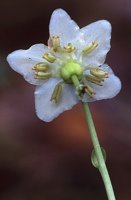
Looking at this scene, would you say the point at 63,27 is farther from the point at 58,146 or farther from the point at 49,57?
the point at 58,146

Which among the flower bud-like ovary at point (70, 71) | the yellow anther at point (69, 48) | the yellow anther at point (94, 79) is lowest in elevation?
the yellow anther at point (94, 79)

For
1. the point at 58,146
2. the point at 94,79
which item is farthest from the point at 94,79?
the point at 58,146

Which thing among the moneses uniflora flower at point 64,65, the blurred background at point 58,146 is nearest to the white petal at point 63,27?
the moneses uniflora flower at point 64,65

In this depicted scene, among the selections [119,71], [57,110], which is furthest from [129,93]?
[57,110]

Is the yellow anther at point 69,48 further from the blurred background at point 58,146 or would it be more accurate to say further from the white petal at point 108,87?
the blurred background at point 58,146

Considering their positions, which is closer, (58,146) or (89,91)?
(89,91)

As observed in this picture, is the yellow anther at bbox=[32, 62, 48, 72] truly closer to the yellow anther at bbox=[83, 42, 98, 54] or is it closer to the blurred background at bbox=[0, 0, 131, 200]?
the yellow anther at bbox=[83, 42, 98, 54]

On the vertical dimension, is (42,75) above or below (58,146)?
above

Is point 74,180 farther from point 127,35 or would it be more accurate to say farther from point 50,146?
point 127,35
